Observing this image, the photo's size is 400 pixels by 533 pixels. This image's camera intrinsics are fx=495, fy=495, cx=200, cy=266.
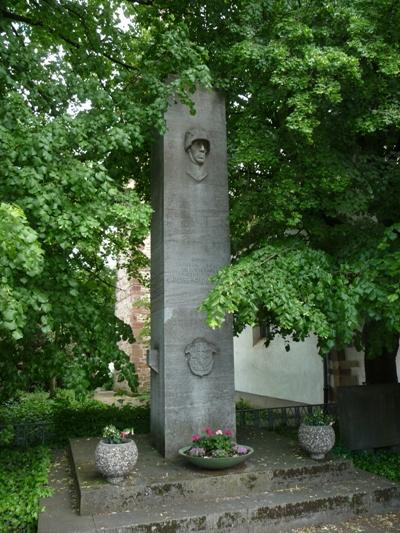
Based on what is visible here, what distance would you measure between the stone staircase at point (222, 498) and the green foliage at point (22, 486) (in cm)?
18

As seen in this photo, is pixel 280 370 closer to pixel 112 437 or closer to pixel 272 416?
pixel 272 416

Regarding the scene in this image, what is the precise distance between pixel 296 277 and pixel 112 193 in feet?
7.49

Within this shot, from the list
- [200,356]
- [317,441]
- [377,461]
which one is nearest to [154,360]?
[200,356]

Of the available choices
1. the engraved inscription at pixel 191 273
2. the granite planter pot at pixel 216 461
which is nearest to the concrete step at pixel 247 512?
the granite planter pot at pixel 216 461

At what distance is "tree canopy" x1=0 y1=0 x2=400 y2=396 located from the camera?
5.19m

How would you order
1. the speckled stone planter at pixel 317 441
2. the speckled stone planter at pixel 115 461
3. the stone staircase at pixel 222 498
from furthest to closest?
the speckled stone planter at pixel 317 441, the speckled stone planter at pixel 115 461, the stone staircase at pixel 222 498

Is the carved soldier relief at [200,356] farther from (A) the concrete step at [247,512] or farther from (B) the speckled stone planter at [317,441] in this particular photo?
(A) the concrete step at [247,512]

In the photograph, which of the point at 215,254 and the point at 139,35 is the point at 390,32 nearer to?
the point at 215,254

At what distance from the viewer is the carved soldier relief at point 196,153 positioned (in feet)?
23.5

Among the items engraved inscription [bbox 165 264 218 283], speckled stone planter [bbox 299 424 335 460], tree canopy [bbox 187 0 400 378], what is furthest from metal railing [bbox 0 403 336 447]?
engraved inscription [bbox 165 264 218 283]

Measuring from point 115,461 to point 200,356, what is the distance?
6.31 feet

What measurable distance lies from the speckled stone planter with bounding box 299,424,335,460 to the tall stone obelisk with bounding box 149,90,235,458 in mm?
1047

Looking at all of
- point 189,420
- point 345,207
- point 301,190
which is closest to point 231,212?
point 301,190

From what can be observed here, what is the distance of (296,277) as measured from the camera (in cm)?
571
